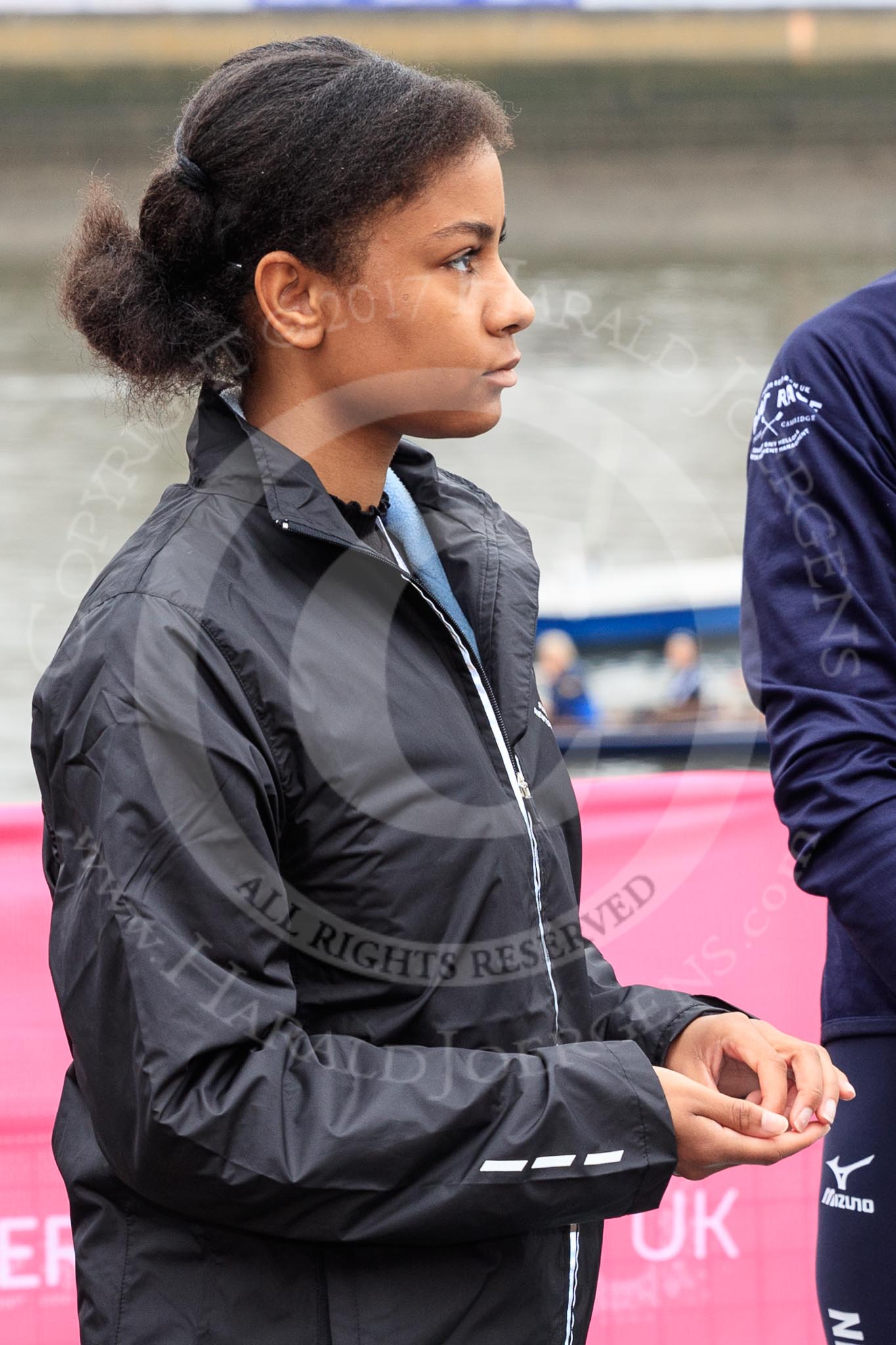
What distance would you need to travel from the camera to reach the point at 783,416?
1.28 m

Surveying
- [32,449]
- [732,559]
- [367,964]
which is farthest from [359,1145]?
[32,449]

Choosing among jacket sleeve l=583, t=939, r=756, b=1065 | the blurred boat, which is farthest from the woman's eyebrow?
the blurred boat

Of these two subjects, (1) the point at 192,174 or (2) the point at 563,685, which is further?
(2) the point at 563,685

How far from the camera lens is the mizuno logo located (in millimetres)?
1313

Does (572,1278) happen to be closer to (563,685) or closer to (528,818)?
(528,818)

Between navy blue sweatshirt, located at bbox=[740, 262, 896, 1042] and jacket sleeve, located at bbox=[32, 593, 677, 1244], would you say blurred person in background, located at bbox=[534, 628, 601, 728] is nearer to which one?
navy blue sweatshirt, located at bbox=[740, 262, 896, 1042]

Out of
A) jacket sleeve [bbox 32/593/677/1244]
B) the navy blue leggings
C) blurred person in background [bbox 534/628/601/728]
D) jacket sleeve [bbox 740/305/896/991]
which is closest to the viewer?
jacket sleeve [bbox 32/593/677/1244]

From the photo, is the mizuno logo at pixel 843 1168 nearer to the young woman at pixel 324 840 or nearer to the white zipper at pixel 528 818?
the young woman at pixel 324 840

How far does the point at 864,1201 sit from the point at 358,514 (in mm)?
708

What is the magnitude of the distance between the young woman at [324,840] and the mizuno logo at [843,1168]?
0.55ft

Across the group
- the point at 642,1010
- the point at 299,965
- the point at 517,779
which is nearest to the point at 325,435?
the point at 517,779

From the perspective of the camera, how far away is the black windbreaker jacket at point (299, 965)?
39.2 inches

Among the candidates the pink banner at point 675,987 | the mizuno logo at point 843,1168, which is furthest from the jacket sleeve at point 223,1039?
the pink banner at point 675,987

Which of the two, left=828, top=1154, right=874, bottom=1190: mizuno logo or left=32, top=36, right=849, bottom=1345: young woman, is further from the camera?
left=828, top=1154, right=874, bottom=1190: mizuno logo
